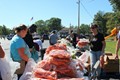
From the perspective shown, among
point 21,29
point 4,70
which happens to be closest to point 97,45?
point 21,29

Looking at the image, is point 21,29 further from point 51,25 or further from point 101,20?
point 51,25

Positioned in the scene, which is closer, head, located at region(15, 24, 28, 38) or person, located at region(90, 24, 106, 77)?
head, located at region(15, 24, 28, 38)

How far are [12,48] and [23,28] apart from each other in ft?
1.57

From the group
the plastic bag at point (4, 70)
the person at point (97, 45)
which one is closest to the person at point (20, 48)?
the plastic bag at point (4, 70)

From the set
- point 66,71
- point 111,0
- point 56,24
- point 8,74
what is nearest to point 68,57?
point 66,71

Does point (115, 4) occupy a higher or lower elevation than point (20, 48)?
higher

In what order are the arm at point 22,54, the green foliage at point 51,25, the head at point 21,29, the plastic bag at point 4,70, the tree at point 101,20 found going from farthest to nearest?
1. the green foliage at point 51,25
2. the tree at point 101,20
3. the head at point 21,29
4. the arm at point 22,54
5. the plastic bag at point 4,70

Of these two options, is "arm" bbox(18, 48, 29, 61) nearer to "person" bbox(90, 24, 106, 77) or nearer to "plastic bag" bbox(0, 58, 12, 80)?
"plastic bag" bbox(0, 58, 12, 80)

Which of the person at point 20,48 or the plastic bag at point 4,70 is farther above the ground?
the person at point 20,48

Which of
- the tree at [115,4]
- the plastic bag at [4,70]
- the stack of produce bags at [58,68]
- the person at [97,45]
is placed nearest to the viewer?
the stack of produce bags at [58,68]

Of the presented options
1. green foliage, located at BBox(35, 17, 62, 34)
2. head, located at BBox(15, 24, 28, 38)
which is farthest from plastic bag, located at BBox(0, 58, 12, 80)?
green foliage, located at BBox(35, 17, 62, 34)

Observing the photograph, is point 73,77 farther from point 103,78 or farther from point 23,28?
point 103,78

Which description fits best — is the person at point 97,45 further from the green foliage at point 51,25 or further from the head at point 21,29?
the green foliage at point 51,25

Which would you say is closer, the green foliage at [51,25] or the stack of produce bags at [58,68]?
the stack of produce bags at [58,68]
